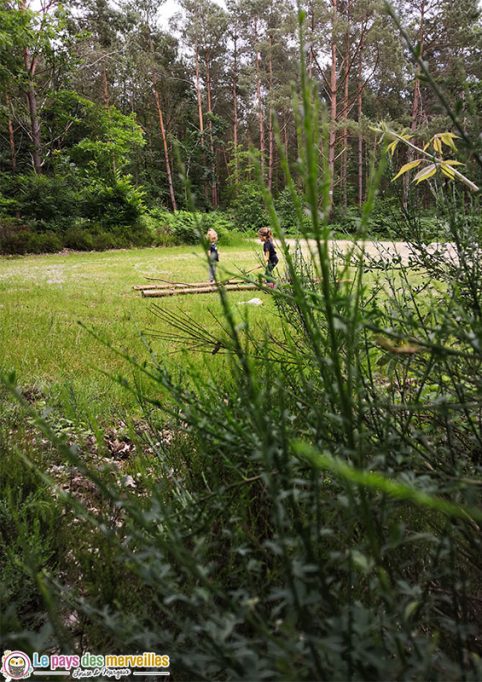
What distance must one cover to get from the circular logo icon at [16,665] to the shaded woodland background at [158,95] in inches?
329

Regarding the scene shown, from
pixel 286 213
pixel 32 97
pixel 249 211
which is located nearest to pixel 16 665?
pixel 286 213

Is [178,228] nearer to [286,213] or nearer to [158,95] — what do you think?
[158,95]

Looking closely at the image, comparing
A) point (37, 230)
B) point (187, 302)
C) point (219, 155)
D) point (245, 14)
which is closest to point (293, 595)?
point (187, 302)

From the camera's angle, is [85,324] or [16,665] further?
[85,324]

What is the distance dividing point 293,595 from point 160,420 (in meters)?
2.74

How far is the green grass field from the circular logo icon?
0.71 metres

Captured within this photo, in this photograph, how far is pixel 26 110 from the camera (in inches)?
832

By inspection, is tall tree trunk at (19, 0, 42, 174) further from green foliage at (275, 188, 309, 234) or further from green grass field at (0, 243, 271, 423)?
green foliage at (275, 188, 309, 234)

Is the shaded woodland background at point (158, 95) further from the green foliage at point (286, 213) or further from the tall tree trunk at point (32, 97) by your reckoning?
the green foliage at point (286, 213)

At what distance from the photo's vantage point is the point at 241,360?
63cm

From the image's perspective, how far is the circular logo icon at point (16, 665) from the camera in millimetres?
980

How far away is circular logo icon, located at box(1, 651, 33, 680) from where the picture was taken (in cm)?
98

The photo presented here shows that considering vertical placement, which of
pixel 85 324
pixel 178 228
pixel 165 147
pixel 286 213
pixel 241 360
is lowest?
pixel 85 324

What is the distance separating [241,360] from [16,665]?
1060 mm
